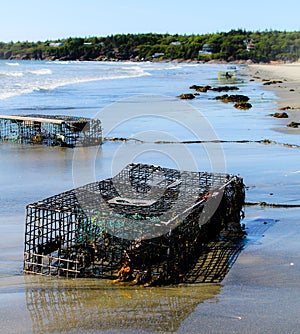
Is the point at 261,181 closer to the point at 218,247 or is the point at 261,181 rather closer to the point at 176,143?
the point at 218,247

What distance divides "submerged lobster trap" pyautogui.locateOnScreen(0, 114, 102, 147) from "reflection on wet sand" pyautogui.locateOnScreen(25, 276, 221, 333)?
1201cm

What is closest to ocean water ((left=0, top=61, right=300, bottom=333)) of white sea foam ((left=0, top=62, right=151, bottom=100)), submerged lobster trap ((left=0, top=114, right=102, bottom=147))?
submerged lobster trap ((left=0, top=114, right=102, bottom=147))

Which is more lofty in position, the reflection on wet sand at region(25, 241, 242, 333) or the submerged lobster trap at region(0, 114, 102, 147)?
the submerged lobster trap at region(0, 114, 102, 147)

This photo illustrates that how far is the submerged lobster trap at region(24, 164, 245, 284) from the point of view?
704 cm

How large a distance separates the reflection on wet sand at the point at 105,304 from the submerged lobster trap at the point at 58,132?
12013mm

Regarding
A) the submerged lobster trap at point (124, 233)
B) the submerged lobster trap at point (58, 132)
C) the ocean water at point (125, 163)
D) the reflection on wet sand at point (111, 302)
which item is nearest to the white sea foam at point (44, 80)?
the ocean water at point (125, 163)

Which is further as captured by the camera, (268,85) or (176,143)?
(268,85)

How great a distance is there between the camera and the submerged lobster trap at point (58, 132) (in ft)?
61.7

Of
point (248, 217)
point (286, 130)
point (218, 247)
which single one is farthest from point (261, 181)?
point (286, 130)

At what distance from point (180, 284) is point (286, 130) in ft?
51.9

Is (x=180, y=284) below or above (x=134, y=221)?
below

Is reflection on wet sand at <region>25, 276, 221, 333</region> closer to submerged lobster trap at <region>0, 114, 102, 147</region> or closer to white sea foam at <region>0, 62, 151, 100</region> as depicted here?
submerged lobster trap at <region>0, 114, 102, 147</region>

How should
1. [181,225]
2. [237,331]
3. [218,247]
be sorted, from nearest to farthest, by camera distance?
[237,331], [181,225], [218,247]

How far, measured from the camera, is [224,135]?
809 inches
